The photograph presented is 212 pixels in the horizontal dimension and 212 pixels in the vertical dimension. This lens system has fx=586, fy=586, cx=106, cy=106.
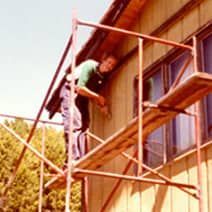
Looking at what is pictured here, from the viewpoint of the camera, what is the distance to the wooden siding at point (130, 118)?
728cm

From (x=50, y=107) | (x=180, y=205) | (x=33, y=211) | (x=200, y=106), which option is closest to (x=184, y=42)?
(x=200, y=106)

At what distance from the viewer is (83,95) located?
381 inches

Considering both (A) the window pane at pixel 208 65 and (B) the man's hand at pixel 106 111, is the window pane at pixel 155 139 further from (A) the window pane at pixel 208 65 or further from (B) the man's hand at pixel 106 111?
(B) the man's hand at pixel 106 111

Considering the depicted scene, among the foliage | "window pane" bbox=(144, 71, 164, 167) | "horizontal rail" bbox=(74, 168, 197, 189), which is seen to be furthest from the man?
the foliage

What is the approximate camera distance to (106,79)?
34.0ft

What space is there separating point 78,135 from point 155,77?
1.72 meters

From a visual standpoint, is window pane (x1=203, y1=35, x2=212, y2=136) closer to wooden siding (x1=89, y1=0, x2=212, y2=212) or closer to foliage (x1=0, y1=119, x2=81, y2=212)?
wooden siding (x1=89, y1=0, x2=212, y2=212)

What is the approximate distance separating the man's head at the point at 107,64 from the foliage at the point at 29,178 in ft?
43.5

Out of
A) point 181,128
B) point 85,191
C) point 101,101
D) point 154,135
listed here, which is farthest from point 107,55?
point 181,128

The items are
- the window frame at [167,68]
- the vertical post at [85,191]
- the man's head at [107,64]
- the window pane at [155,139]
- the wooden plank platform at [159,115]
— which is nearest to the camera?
the wooden plank platform at [159,115]

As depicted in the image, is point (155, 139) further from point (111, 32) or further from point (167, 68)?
point (111, 32)

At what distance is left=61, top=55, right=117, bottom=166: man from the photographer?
925 cm

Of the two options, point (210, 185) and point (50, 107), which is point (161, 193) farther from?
point (50, 107)

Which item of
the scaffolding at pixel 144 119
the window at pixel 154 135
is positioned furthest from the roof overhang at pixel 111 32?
the scaffolding at pixel 144 119
